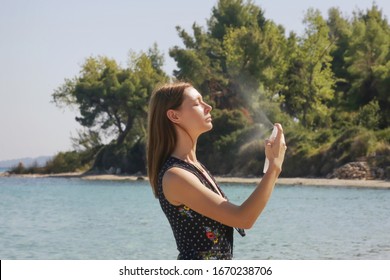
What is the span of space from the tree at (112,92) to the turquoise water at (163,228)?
18943 mm

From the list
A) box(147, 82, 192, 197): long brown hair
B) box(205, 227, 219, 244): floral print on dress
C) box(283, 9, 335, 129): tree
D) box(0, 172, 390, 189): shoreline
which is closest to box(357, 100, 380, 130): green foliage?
box(0, 172, 390, 189): shoreline

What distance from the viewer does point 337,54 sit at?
45750 mm

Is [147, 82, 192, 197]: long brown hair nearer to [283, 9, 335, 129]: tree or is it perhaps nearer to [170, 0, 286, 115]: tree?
[283, 9, 335, 129]: tree

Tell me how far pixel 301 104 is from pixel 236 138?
15.9 feet

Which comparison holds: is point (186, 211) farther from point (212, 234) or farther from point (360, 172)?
point (360, 172)

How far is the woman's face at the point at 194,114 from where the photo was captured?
2.69m

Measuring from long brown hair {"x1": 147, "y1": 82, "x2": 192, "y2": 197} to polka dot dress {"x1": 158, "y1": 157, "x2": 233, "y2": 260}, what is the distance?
0.16 ft

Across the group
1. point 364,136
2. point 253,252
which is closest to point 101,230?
point 253,252

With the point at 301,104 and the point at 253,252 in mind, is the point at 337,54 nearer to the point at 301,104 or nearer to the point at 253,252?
the point at 301,104

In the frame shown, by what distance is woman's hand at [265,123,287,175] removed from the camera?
2564 mm

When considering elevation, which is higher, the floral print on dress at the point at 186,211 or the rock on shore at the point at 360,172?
the floral print on dress at the point at 186,211

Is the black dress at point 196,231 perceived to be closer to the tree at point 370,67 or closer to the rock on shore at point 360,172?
the rock on shore at point 360,172

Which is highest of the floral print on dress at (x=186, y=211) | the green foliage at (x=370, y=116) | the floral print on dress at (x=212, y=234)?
the green foliage at (x=370, y=116)

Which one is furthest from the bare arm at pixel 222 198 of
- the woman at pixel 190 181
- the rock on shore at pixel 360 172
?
the rock on shore at pixel 360 172
